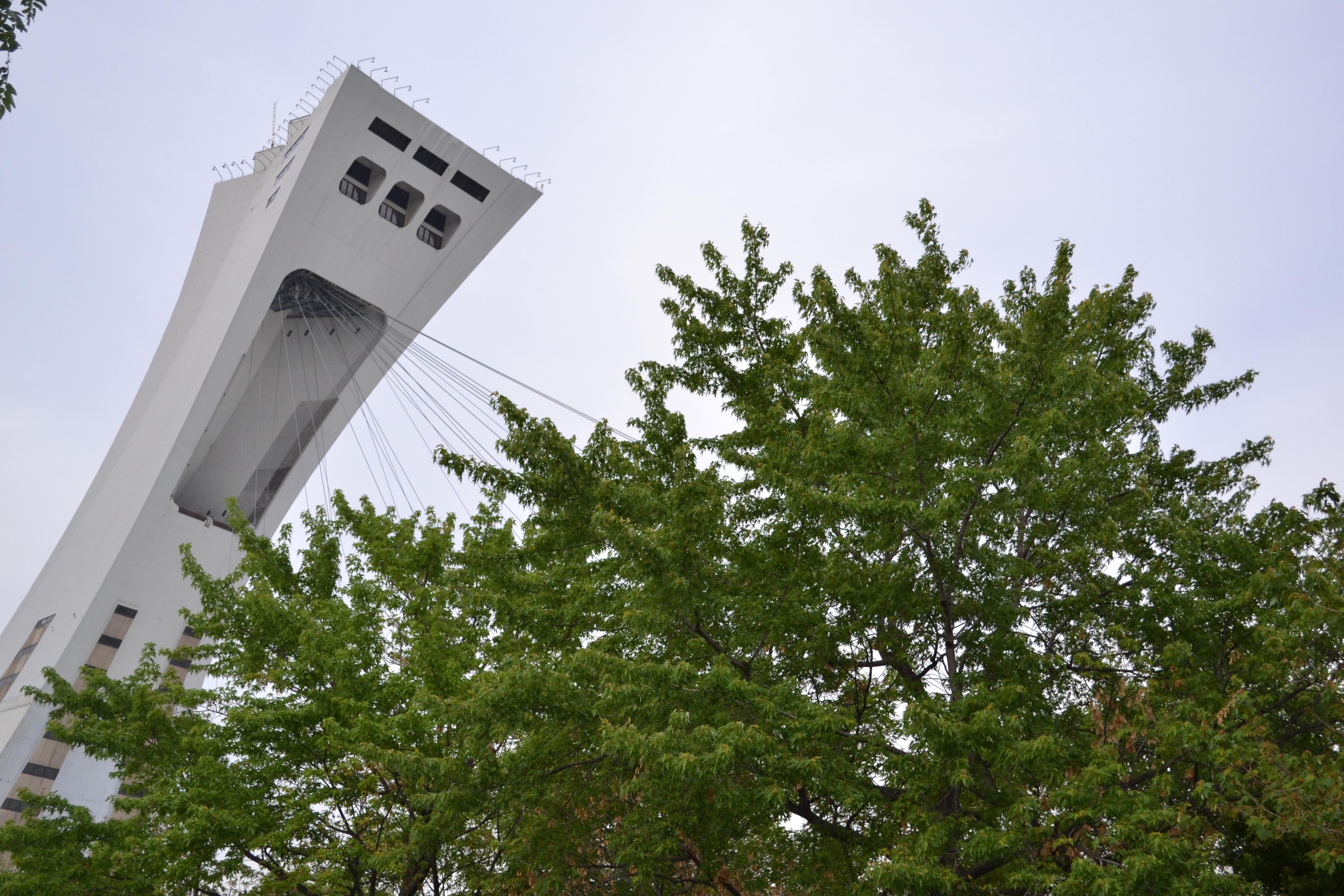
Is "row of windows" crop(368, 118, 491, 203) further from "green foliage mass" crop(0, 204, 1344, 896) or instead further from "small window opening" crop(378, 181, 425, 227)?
"green foliage mass" crop(0, 204, 1344, 896)

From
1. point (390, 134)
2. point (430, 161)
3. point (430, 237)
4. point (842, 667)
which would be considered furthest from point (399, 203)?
point (842, 667)

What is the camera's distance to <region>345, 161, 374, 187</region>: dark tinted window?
110 feet

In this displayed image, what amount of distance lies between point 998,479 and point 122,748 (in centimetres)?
1215

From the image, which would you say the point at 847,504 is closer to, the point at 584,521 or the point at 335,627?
the point at 584,521

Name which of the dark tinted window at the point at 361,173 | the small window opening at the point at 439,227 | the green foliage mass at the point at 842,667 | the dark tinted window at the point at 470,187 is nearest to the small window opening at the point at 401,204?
the small window opening at the point at 439,227

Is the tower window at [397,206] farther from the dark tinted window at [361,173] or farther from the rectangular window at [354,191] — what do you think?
the dark tinted window at [361,173]

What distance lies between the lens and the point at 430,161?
33719 millimetres

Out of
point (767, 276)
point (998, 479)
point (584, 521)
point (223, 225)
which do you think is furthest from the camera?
point (223, 225)

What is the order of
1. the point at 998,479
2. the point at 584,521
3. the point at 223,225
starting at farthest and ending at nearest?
the point at 223,225 → the point at 584,521 → the point at 998,479

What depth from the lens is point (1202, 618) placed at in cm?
880

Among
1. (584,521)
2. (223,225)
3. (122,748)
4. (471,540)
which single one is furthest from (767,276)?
(223,225)

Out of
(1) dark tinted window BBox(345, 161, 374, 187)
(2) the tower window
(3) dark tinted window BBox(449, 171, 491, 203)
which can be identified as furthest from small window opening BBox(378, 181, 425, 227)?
(3) dark tinted window BBox(449, 171, 491, 203)

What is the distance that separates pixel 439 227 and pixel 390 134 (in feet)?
12.5

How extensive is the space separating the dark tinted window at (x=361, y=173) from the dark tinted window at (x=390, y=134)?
1.40 metres
